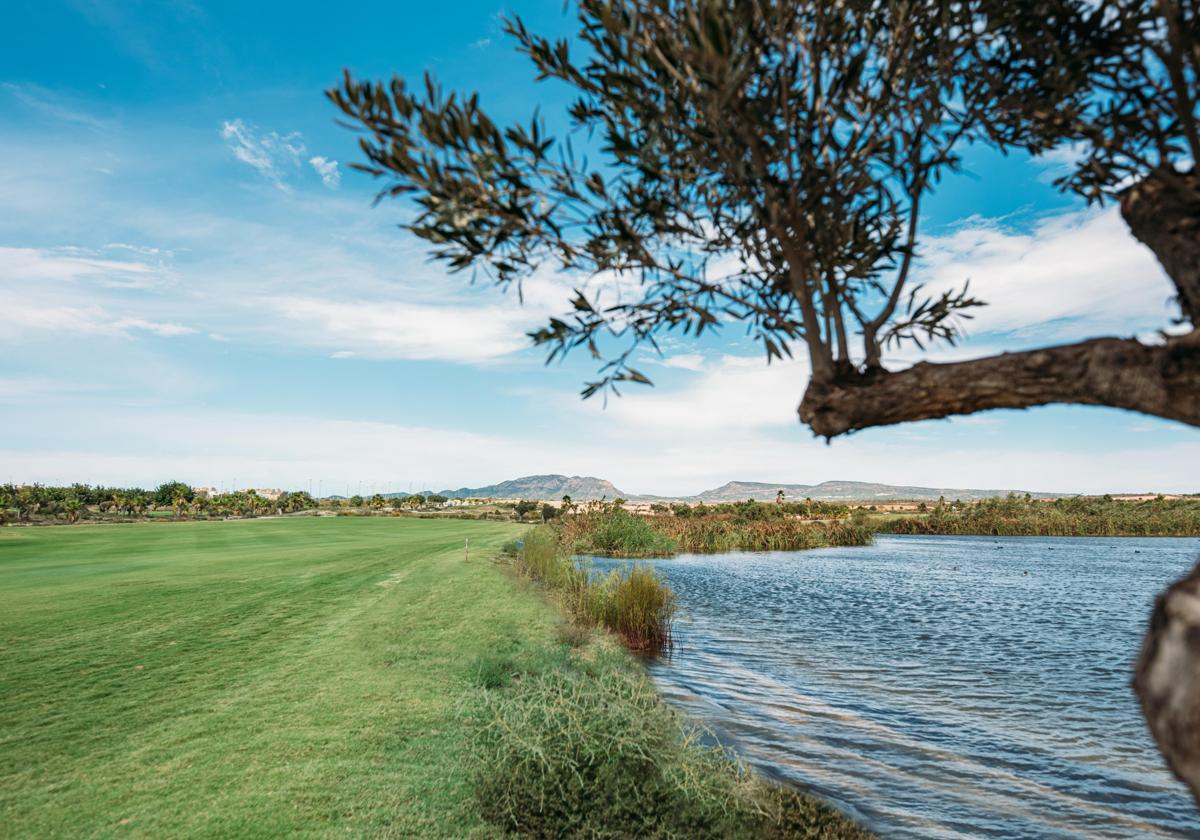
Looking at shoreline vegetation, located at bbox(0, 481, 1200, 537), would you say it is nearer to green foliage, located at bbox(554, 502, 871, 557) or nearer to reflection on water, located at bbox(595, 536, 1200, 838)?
green foliage, located at bbox(554, 502, 871, 557)

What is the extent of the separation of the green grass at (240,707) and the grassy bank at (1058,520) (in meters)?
68.5

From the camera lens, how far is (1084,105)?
4.07m

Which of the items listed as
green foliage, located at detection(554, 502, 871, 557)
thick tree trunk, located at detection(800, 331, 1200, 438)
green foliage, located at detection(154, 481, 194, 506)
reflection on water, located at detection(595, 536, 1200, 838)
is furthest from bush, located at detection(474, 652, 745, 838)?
green foliage, located at detection(154, 481, 194, 506)

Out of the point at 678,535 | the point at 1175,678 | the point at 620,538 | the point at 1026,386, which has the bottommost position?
the point at 678,535

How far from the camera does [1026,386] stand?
317 cm

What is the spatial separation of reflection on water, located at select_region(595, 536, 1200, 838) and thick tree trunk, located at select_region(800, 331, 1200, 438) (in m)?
5.78

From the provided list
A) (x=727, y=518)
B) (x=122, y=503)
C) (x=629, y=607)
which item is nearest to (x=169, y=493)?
(x=122, y=503)

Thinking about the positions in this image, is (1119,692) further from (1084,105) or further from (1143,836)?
(1084,105)

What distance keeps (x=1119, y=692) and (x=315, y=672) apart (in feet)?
49.1

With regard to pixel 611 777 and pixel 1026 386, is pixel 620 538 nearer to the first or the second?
pixel 611 777

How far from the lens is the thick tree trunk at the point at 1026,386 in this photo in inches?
108

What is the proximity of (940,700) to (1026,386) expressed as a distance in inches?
442

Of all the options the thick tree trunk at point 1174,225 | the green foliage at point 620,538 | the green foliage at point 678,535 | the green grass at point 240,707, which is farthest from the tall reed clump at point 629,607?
the green foliage at point 620,538

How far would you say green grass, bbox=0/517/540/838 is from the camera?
6230 millimetres
